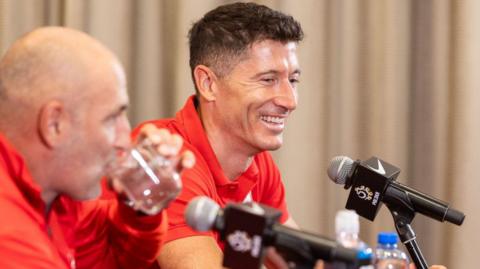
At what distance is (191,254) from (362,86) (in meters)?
1.32

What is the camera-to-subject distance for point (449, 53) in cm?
289

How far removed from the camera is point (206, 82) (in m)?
2.23

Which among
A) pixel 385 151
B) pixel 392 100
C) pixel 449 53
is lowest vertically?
pixel 385 151

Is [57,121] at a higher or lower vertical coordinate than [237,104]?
higher

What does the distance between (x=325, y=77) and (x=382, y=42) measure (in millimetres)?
235

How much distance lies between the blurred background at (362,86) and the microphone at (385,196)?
1085 mm

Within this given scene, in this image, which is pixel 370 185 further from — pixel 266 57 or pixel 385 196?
pixel 266 57

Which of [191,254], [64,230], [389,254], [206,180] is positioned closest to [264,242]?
[64,230]

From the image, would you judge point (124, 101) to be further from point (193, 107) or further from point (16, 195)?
point (193, 107)

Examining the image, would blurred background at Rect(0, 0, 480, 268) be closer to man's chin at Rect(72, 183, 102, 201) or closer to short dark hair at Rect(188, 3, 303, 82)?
short dark hair at Rect(188, 3, 303, 82)

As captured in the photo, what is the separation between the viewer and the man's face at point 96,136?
134cm

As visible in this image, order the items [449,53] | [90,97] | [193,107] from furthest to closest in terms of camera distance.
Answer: [449,53] < [193,107] < [90,97]

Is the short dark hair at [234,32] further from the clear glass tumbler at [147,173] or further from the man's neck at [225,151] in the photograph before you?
the clear glass tumbler at [147,173]

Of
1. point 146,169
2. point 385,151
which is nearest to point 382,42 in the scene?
point 385,151
